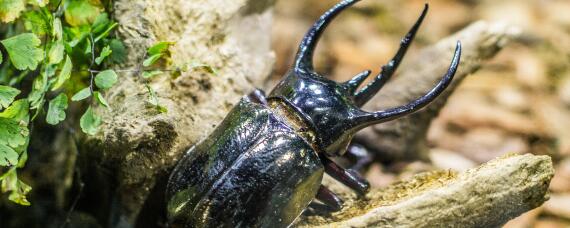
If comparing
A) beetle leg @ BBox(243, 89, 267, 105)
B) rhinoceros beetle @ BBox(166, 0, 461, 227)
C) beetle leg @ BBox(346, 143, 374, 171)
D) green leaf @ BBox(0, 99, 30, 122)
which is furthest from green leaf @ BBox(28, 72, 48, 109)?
beetle leg @ BBox(346, 143, 374, 171)

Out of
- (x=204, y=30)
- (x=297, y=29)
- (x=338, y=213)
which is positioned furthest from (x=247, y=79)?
(x=297, y=29)

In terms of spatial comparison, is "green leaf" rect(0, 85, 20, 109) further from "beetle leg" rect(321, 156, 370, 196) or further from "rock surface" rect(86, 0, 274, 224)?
"beetle leg" rect(321, 156, 370, 196)

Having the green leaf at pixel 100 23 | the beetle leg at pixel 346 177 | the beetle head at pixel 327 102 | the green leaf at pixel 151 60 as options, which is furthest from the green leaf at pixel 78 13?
the beetle leg at pixel 346 177

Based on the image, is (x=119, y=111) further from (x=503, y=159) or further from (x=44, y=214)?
(x=503, y=159)

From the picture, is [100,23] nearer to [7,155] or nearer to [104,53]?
[104,53]

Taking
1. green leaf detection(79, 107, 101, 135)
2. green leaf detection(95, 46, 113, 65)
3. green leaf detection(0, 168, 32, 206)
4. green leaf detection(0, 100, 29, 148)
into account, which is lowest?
green leaf detection(0, 168, 32, 206)
